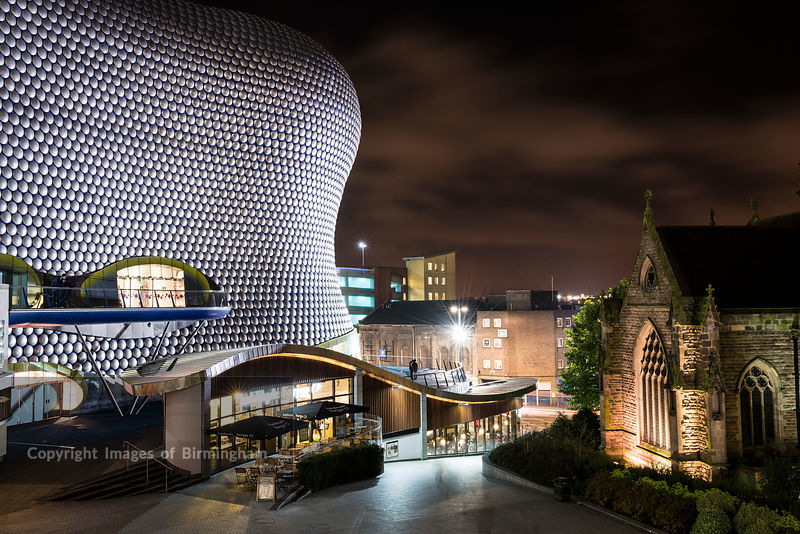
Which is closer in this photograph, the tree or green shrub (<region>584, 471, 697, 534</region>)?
green shrub (<region>584, 471, 697, 534</region>)

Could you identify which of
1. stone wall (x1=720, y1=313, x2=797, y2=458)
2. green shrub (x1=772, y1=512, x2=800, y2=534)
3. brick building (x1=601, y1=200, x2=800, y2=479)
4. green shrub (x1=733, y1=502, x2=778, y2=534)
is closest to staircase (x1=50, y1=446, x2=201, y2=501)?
green shrub (x1=733, y1=502, x2=778, y2=534)

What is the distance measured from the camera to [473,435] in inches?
1104

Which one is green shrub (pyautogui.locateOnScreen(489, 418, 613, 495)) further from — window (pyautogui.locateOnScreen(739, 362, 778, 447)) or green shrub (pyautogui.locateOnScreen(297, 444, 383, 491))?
window (pyautogui.locateOnScreen(739, 362, 778, 447))

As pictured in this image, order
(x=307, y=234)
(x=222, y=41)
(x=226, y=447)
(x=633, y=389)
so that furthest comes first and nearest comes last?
(x=307, y=234) < (x=222, y=41) < (x=633, y=389) < (x=226, y=447)

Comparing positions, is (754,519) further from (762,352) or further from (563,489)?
(762,352)

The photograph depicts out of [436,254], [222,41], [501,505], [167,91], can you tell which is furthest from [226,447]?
[436,254]

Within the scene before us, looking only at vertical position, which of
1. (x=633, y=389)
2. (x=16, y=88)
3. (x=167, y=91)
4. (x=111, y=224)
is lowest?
(x=633, y=389)

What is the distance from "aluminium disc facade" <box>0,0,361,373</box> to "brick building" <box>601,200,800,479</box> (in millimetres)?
25133

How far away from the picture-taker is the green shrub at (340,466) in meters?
15.5

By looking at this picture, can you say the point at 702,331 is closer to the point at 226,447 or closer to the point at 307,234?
the point at 226,447

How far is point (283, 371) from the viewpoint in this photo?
20797mm

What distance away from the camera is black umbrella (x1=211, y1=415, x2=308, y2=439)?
1591 centimetres

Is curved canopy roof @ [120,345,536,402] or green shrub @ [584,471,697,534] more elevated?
curved canopy roof @ [120,345,536,402]

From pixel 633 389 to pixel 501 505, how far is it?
34.3 ft
